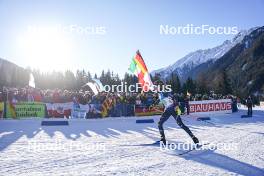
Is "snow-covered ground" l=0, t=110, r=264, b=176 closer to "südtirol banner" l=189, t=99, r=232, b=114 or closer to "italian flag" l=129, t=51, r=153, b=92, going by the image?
"italian flag" l=129, t=51, r=153, b=92

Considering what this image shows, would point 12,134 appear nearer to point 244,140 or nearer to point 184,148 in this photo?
point 184,148

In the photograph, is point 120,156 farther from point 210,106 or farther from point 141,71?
point 210,106

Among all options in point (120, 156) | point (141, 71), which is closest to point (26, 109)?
point (141, 71)

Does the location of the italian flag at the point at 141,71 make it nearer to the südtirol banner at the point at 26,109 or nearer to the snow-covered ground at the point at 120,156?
→ the südtirol banner at the point at 26,109

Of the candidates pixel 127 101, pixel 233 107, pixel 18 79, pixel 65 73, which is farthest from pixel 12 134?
pixel 18 79

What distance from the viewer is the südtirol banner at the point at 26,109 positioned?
67.3 feet

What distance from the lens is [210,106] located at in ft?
90.6

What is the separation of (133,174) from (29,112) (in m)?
14.6

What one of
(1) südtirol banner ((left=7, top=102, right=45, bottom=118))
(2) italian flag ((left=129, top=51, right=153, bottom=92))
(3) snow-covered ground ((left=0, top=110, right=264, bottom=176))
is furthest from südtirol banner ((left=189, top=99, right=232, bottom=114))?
(3) snow-covered ground ((left=0, top=110, right=264, bottom=176))

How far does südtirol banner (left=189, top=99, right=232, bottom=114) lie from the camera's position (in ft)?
86.8

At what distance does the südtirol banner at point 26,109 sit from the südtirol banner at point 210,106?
10860mm

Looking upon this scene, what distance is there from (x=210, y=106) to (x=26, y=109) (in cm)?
1394

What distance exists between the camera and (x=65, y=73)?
4235 inches

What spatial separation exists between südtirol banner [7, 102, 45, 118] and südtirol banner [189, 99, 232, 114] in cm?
1086
